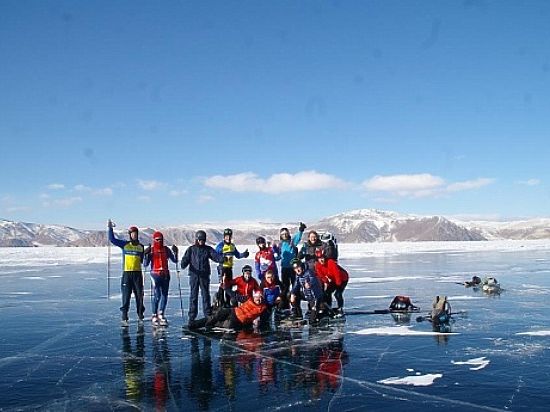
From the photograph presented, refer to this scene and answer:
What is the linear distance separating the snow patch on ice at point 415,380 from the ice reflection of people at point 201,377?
2.06 m

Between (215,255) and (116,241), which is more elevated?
A: (116,241)

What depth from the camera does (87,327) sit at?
10.4 metres

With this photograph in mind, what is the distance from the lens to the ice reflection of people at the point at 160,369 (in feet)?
18.9

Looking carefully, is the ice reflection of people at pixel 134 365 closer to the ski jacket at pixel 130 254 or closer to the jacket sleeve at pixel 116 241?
the ski jacket at pixel 130 254

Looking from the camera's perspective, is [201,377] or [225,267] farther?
[225,267]

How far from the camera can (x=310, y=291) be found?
35.3 feet

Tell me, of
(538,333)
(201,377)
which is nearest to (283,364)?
(201,377)

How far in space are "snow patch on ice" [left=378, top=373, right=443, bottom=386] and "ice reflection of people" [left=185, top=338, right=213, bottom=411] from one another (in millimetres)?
2061

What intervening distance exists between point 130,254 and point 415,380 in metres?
6.52

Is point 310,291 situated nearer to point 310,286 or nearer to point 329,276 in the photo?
point 310,286

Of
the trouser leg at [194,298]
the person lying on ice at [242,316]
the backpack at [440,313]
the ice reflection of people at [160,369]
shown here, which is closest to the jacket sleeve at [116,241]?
the trouser leg at [194,298]

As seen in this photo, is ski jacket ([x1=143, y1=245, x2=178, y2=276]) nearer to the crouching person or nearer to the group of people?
the group of people

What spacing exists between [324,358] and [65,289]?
12.7 m

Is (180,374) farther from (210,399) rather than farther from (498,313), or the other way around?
(498,313)
